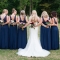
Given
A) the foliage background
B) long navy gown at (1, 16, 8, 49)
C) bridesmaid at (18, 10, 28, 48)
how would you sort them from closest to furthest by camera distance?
bridesmaid at (18, 10, 28, 48) → long navy gown at (1, 16, 8, 49) → the foliage background

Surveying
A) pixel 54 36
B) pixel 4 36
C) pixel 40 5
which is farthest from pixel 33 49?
pixel 40 5

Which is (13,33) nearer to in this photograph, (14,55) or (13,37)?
(13,37)

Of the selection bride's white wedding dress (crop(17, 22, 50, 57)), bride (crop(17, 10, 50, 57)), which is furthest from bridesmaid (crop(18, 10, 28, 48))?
bride's white wedding dress (crop(17, 22, 50, 57))

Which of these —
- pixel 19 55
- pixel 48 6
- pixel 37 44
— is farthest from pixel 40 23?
pixel 48 6

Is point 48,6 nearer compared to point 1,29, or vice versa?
point 1,29

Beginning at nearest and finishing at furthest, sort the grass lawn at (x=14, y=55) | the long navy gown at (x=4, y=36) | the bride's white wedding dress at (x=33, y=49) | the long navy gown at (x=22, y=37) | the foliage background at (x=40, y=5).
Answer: the grass lawn at (x=14, y=55)
the bride's white wedding dress at (x=33, y=49)
the long navy gown at (x=22, y=37)
the long navy gown at (x=4, y=36)
the foliage background at (x=40, y=5)

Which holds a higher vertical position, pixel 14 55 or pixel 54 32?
pixel 54 32

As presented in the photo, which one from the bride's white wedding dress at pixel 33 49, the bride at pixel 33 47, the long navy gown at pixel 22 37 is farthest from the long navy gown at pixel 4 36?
the bride's white wedding dress at pixel 33 49

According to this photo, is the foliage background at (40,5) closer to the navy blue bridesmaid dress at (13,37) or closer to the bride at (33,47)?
the navy blue bridesmaid dress at (13,37)

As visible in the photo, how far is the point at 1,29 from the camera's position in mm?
11984

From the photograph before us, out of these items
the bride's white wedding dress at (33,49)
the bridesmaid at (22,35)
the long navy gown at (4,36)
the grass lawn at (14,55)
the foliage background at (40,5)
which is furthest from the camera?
the foliage background at (40,5)

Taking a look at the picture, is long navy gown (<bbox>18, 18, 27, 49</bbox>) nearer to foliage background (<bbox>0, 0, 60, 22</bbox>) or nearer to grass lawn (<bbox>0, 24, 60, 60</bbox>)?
grass lawn (<bbox>0, 24, 60, 60</bbox>)

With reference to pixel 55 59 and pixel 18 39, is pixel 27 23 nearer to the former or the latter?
pixel 18 39

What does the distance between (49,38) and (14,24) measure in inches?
74.3
